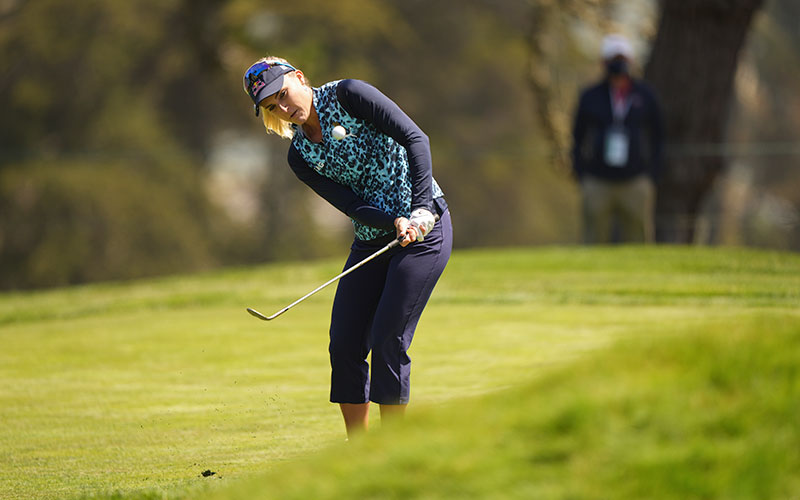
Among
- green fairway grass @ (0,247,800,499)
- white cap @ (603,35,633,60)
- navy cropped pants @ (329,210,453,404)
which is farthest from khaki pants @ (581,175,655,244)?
navy cropped pants @ (329,210,453,404)

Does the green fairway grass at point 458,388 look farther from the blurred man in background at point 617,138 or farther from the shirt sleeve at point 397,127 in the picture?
the shirt sleeve at point 397,127

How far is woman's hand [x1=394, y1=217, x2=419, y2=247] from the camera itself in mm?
4805

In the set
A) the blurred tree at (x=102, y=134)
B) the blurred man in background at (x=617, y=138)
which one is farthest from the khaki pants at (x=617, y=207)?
the blurred tree at (x=102, y=134)

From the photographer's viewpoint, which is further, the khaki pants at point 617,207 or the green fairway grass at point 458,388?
the khaki pants at point 617,207

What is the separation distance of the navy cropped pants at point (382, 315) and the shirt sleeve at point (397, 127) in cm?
24

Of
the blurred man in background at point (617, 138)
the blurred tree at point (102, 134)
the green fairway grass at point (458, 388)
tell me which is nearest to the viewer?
the green fairway grass at point (458, 388)

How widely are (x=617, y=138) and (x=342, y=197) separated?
766cm

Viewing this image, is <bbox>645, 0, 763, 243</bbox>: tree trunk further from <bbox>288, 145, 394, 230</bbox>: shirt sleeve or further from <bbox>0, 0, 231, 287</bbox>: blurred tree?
<bbox>288, 145, 394, 230</bbox>: shirt sleeve

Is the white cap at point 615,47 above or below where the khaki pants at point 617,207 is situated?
above

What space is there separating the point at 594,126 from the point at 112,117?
1888cm

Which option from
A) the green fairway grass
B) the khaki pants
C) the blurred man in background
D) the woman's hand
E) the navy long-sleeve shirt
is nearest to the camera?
the green fairway grass

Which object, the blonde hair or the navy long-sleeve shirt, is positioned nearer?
the navy long-sleeve shirt

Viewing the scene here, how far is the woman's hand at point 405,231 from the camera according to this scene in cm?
480

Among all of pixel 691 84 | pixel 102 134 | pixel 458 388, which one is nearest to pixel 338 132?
pixel 458 388
